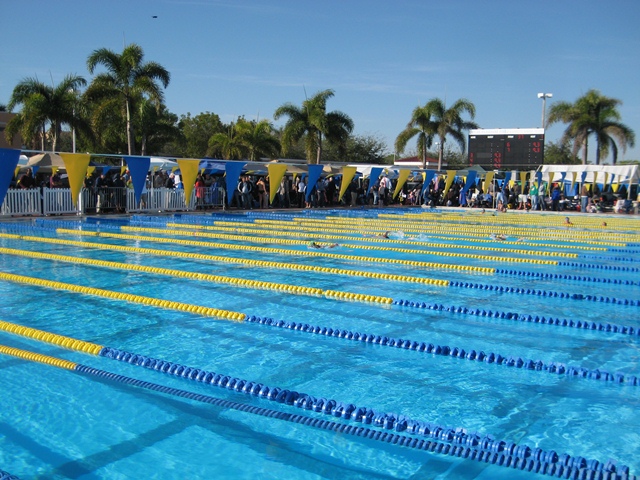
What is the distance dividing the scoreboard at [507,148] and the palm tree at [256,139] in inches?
454

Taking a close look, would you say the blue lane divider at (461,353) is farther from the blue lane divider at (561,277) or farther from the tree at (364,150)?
the tree at (364,150)

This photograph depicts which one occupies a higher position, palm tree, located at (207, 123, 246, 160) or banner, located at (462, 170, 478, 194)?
palm tree, located at (207, 123, 246, 160)

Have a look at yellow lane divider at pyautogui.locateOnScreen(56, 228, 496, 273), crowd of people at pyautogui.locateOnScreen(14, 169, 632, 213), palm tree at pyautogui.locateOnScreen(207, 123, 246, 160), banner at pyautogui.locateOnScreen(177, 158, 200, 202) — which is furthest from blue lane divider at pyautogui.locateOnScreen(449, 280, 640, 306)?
palm tree at pyautogui.locateOnScreen(207, 123, 246, 160)

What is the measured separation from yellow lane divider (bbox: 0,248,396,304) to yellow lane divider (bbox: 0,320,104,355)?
3.20 metres

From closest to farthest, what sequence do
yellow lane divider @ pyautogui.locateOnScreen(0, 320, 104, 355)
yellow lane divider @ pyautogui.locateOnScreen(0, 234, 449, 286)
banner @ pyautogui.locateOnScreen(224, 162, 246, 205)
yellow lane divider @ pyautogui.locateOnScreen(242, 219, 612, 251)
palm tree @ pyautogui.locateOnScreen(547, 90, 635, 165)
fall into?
yellow lane divider @ pyautogui.locateOnScreen(0, 320, 104, 355) < yellow lane divider @ pyautogui.locateOnScreen(0, 234, 449, 286) < yellow lane divider @ pyautogui.locateOnScreen(242, 219, 612, 251) < banner @ pyautogui.locateOnScreen(224, 162, 246, 205) < palm tree @ pyautogui.locateOnScreen(547, 90, 635, 165)

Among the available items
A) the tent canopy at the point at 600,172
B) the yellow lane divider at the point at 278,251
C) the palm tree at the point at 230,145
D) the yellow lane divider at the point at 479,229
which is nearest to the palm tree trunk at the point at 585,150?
the tent canopy at the point at 600,172

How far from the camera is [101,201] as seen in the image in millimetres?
18797

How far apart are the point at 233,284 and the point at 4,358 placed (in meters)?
3.86

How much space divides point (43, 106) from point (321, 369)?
23981 millimetres

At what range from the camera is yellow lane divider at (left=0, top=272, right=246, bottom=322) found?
23.3 ft

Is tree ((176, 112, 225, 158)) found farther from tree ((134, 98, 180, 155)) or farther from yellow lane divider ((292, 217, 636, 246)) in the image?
yellow lane divider ((292, 217, 636, 246))

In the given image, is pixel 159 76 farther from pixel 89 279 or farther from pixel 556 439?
pixel 556 439

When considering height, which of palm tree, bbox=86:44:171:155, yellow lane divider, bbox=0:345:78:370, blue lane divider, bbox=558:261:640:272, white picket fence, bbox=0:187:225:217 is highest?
palm tree, bbox=86:44:171:155

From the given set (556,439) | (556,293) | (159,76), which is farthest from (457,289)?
(159,76)
